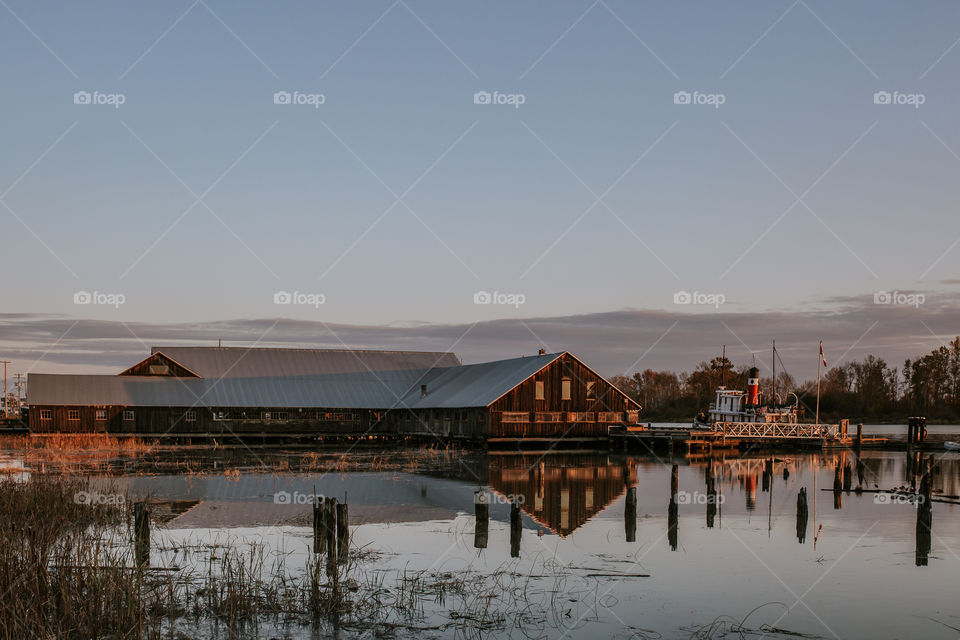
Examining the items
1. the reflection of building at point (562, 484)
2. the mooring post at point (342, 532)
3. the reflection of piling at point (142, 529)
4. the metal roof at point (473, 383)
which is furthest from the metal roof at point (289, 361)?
the mooring post at point (342, 532)

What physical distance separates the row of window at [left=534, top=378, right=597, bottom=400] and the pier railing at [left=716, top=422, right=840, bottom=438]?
32.2 ft

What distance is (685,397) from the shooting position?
149625mm

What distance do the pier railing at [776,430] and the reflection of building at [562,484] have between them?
692 inches

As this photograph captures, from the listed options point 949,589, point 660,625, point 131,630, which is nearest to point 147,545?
point 131,630

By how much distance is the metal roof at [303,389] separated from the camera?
70312 millimetres

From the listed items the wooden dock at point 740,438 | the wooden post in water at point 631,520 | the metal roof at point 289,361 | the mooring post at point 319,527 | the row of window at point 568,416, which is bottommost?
the wooden dock at point 740,438

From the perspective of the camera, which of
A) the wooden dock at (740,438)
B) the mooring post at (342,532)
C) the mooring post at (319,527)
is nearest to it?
the mooring post at (342,532)

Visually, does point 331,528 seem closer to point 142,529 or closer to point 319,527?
point 319,527

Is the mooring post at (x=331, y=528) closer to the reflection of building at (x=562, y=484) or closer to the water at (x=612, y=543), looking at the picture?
the water at (x=612, y=543)

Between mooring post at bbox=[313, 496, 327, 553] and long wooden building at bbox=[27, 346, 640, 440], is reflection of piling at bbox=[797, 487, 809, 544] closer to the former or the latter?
mooring post at bbox=[313, 496, 327, 553]

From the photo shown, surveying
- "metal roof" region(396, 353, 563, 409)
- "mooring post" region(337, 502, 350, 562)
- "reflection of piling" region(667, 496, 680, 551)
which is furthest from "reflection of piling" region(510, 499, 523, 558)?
"metal roof" region(396, 353, 563, 409)

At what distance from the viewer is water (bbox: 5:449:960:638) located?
52.4 feet

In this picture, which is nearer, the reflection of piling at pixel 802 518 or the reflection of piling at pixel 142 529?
the reflection of piling at pixel 142 529

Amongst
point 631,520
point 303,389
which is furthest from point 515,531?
point 303,389
